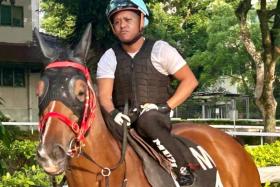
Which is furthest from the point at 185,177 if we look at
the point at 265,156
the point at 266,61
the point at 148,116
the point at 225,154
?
the point at 266,61

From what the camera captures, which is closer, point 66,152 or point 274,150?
point 66,152

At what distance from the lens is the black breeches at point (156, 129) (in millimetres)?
4309

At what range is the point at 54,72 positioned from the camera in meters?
3.72

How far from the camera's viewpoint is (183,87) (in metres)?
4.51

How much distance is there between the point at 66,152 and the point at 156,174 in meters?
0.96

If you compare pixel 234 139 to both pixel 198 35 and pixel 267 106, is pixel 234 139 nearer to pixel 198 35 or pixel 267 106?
pixel 267 106

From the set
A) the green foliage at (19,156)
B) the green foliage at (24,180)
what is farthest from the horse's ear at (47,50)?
the green foliage at (19,156)

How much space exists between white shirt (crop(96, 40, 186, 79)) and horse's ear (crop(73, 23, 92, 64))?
68 cm

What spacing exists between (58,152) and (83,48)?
0.76 metres

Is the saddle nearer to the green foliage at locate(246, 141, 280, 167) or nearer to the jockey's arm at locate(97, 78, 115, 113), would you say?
the jockey's arm at locate(97, 78, 115, 113)

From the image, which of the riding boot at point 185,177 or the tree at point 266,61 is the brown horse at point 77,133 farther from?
the tree at point 266,61

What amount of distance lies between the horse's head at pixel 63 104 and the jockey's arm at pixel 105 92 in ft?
1.62

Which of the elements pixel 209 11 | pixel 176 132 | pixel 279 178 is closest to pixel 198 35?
pixel 209 11

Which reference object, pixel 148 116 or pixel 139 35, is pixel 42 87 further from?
pixel 139 35
